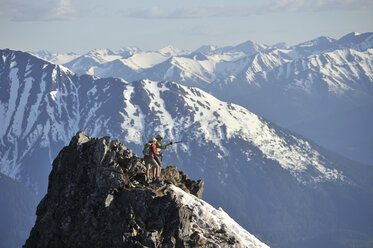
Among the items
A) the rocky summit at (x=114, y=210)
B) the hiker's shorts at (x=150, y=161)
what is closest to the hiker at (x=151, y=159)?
the hiker's shorts at (x=150, y=161)

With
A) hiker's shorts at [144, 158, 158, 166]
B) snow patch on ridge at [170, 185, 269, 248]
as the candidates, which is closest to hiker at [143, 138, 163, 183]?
hiker's shorts at [144, 158, 158, 166]

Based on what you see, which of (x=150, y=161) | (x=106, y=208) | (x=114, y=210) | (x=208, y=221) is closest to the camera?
→ (x=114, y=210)

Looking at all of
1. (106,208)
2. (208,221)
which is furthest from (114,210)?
(208,221)

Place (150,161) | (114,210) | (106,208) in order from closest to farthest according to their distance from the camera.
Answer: (114,210)
(106,208)
(150,161)

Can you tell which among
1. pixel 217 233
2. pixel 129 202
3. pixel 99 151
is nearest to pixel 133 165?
pixel 99 151

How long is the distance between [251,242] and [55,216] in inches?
820

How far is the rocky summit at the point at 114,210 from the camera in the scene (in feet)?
174

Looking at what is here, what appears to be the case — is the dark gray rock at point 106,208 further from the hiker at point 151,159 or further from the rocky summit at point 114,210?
the hiker at point 151,159

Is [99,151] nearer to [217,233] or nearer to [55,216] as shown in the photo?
[55,216]

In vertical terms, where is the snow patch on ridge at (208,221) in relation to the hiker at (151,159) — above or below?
below

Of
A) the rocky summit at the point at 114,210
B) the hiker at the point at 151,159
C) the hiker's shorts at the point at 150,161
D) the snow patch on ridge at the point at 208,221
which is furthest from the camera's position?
the hiker's shorts at the point at 150,161

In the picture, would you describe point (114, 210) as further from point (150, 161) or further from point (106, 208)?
point (150, 161)

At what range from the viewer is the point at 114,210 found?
5397 cm

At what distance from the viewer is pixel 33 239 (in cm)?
5844
